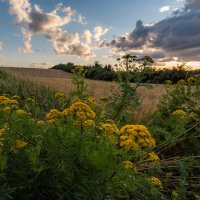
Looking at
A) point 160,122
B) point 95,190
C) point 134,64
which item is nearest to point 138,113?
point 160,122

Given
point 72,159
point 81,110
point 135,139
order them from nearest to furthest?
point 135,139 → point 72,159 → point 81,110

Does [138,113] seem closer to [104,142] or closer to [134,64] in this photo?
[134,64]

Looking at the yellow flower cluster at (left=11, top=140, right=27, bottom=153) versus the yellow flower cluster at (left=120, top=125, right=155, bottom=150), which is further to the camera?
the yellow flower cluster at (left=11, top=140, right=27, bottom=153)

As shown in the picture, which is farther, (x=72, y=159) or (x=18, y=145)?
(x=18, y=145)

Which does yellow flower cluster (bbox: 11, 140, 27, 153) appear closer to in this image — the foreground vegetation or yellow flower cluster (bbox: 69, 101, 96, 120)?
the foreground vegetation

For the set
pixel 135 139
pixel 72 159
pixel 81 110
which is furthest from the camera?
pixel 81 110

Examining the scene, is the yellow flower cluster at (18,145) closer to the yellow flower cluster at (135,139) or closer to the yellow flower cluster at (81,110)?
the yellow flower cluster at (81,110)

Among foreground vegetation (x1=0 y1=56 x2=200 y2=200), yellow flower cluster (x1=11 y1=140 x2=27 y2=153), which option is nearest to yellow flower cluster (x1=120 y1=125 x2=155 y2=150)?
foreground vegetation (x1=0 y1=56 x2=200 y2=200)

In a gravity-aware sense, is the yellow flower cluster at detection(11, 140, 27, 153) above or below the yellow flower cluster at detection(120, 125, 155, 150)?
below

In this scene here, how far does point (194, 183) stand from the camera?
4730mm

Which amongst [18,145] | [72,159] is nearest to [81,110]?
[72,159]

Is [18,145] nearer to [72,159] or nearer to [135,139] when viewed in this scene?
[72,159]

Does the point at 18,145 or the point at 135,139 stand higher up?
the point at 135,139

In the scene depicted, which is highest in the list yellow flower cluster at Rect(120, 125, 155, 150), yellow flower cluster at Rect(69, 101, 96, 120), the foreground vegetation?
yellow flower cluster at Rect(69, 101, 96, 120)
